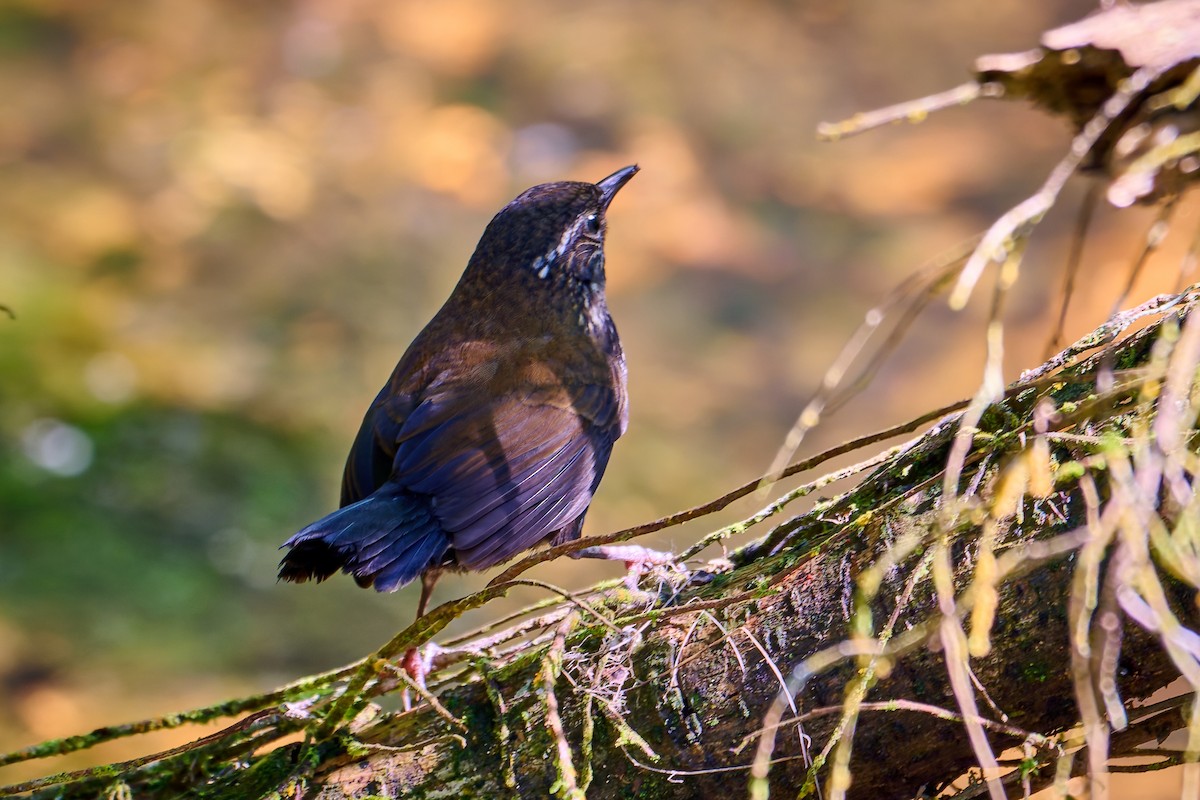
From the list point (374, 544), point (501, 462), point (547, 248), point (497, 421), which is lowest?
point (374, 544)

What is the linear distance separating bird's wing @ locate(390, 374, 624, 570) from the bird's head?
0.50m

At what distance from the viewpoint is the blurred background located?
5.69 m

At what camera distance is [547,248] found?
357 cm

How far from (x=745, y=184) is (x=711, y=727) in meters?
7.98

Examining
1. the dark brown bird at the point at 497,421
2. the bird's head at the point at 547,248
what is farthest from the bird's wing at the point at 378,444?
the bird's head at the point at 547,248

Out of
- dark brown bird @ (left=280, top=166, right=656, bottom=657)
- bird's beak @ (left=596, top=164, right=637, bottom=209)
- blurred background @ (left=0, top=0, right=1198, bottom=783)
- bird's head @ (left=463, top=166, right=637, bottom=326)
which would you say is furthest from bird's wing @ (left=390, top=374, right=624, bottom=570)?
blurred background @ (left=0, top=0, right=1198, bottom=783)

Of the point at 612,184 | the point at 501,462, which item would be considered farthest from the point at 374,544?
the point at 612,184

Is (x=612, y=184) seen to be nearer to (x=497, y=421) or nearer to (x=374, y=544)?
(x=497, y=421)

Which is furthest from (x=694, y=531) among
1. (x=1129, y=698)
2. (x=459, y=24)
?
(x=459, y=24)

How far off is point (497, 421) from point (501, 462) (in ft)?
0.48

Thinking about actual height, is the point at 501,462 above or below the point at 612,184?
below

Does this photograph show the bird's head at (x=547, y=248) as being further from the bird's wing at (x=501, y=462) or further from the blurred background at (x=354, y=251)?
the blurred background at (x=354, y=251)

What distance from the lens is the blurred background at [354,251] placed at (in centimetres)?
569

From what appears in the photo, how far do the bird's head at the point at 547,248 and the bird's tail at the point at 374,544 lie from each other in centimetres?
110
